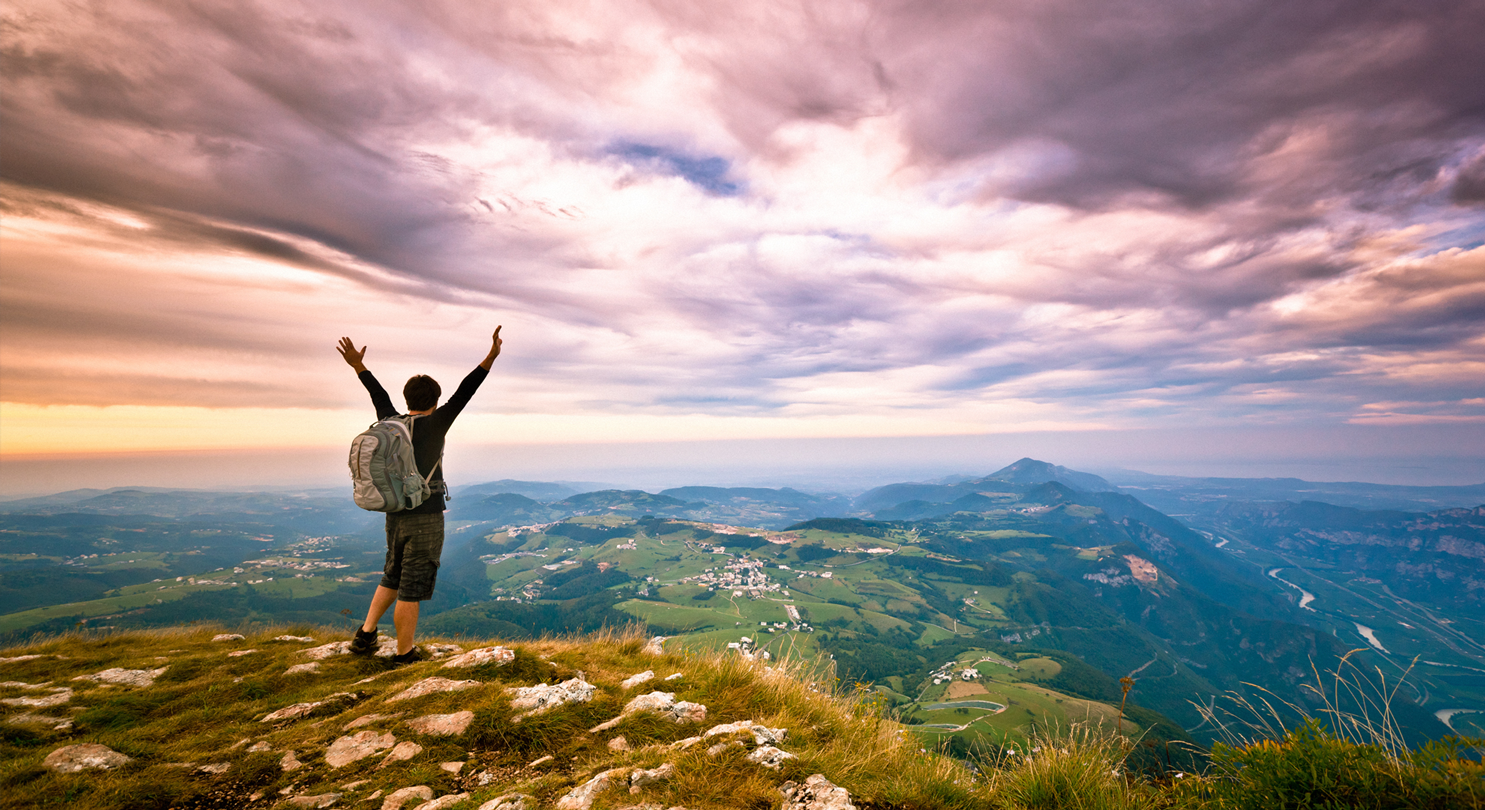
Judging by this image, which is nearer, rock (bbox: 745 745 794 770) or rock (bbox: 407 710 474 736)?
rock (bbox: 745 745 794 770)

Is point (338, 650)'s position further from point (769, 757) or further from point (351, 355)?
point (769, 757)

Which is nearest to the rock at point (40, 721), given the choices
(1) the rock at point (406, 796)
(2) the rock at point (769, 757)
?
(1) the rock at point (406, 796)

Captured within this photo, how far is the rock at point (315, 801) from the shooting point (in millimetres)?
5438

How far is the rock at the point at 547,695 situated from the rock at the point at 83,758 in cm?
419

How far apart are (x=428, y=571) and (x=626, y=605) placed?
165113mm

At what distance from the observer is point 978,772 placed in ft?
22.6

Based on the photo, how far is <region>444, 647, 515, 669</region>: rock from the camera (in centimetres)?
814

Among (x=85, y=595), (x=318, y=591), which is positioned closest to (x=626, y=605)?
(x=318, y=591)

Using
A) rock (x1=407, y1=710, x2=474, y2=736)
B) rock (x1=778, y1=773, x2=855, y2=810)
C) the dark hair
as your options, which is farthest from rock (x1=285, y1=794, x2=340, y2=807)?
the dark hair

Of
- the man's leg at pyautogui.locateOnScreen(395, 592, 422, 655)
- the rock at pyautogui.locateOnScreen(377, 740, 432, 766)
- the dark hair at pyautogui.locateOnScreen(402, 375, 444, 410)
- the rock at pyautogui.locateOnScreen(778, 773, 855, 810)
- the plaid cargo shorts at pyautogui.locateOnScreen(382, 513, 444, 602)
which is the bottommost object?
the rock at pyautogui.locateOnScreen(377, 740, 432, 766)

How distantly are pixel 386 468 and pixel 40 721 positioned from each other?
528 cm

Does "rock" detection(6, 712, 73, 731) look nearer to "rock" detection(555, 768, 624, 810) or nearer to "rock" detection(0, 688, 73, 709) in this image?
"rock" detection(0, 688, 73, 709)

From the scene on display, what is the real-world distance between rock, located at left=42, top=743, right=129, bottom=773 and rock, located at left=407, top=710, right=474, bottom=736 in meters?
3.03

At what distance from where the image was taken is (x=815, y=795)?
16.8 ft
